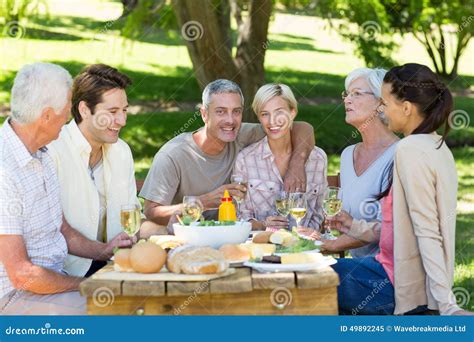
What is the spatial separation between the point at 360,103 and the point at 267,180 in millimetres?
632

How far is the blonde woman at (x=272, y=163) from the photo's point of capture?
4930mm

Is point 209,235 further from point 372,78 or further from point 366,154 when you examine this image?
point 372,78

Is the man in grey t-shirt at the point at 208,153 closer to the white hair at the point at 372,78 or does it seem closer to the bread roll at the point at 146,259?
the white hair at the point at 372,78

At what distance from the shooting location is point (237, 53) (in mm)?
9922

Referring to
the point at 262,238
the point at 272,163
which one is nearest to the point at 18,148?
the point at 262,238

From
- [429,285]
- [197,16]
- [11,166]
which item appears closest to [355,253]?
[429,285]

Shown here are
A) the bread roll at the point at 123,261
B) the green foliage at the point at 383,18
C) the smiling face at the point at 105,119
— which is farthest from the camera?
the green foliage at the point at 383,18

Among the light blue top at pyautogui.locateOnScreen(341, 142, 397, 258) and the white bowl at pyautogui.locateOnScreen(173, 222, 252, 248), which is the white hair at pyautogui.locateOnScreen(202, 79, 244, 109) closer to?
the light blue top at pyautogui.locateOnScreen(341, 142, 397, 258)

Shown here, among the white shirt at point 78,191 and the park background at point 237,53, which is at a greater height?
the park background at point 237,53

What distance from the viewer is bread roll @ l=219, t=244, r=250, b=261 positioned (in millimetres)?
3713

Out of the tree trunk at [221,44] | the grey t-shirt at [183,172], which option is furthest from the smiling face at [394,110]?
the tree trunk at [221,44]

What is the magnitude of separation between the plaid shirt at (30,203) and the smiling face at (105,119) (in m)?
0.49
